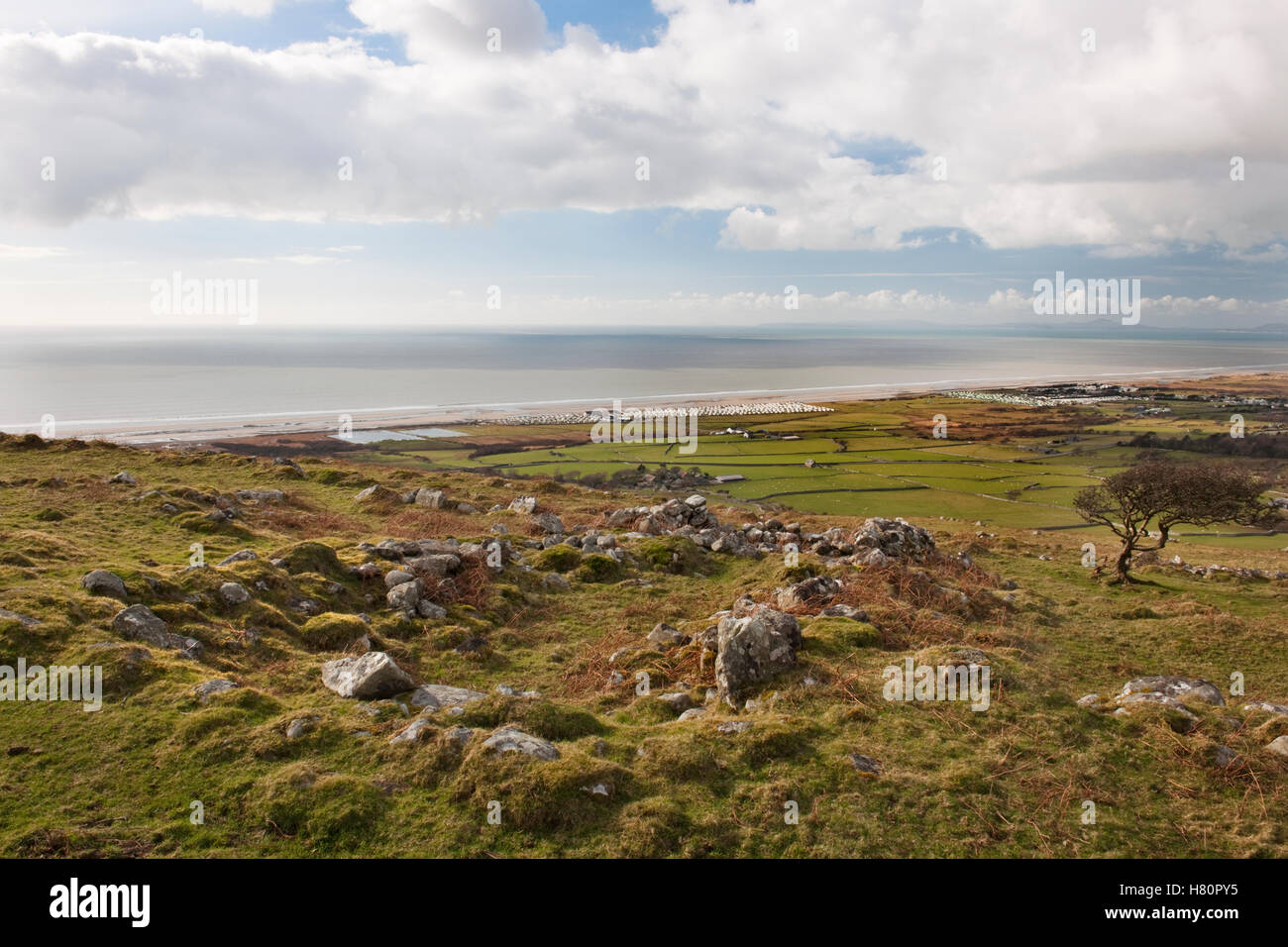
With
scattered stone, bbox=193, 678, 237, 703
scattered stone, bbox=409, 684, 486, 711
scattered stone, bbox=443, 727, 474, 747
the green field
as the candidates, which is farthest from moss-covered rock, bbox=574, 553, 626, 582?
the green field

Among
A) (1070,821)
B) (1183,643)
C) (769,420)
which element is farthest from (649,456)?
(1070,821)

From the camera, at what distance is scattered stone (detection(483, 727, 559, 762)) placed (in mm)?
8438

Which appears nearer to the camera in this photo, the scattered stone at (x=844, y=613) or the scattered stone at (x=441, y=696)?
the scattered stone at (x=441, y=696)

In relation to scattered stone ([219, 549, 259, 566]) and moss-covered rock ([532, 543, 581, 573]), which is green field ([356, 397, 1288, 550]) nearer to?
moss-covered rock ([532, 543, 581, 573])

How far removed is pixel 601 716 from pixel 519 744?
214cm

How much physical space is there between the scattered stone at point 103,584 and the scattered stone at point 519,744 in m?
8.29

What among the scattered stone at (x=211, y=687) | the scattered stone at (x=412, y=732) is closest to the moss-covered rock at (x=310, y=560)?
the scattered stone at (x=211, y=687)

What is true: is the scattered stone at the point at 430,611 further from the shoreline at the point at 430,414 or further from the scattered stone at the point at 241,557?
the shoreline at the point at 430,414

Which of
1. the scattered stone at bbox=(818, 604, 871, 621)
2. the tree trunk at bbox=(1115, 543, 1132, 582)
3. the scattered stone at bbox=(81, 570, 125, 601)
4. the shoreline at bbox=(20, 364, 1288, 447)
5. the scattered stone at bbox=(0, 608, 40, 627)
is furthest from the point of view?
the shoreline at bbox=(20, 364, 1288, 447)

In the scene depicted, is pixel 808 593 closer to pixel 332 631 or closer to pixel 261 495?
pixel 332 631

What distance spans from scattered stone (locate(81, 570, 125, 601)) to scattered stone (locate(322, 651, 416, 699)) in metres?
4.60

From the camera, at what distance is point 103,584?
481 inches

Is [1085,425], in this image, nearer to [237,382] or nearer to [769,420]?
[769,420]

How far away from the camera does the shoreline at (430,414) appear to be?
258 feet
